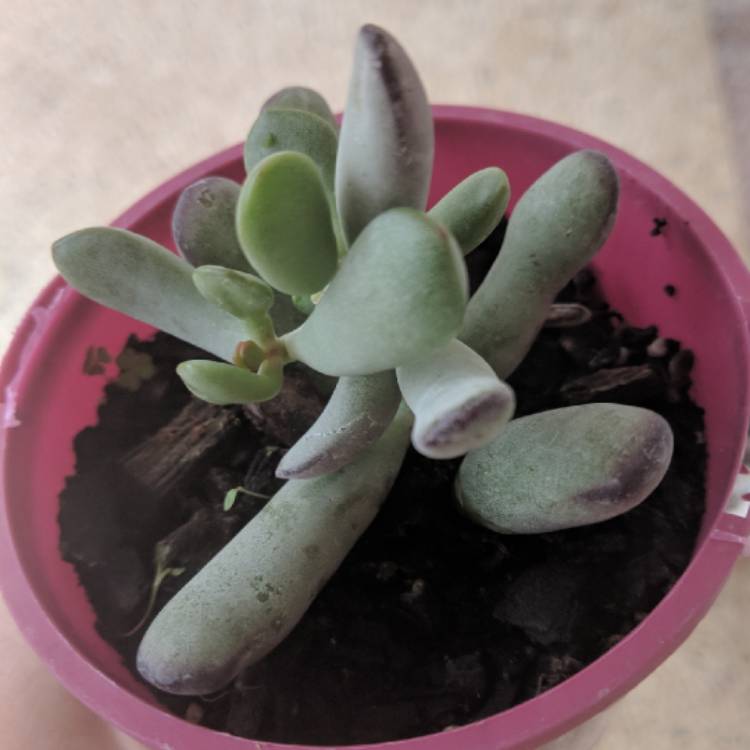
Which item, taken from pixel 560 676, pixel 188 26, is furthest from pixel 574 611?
pixel 188 26

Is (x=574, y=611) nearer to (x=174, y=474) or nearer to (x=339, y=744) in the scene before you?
(x=339, y=744)

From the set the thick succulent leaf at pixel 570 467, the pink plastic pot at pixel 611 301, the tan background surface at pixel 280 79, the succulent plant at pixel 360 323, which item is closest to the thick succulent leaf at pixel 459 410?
the succulent plant at pixel 360 323

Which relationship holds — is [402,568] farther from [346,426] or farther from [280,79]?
[280,79]

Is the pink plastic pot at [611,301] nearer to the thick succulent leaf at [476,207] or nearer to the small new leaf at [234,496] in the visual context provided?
the small new leaf at [234,496]

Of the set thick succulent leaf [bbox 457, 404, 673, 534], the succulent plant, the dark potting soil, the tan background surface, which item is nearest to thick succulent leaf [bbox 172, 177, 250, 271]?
the succulent plant

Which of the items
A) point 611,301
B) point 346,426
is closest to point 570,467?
point 346,426

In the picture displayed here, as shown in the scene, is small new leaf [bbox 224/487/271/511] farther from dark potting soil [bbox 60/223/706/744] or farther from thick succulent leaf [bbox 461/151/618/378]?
thick succulent leaf [bbox 461/151/618/378]
